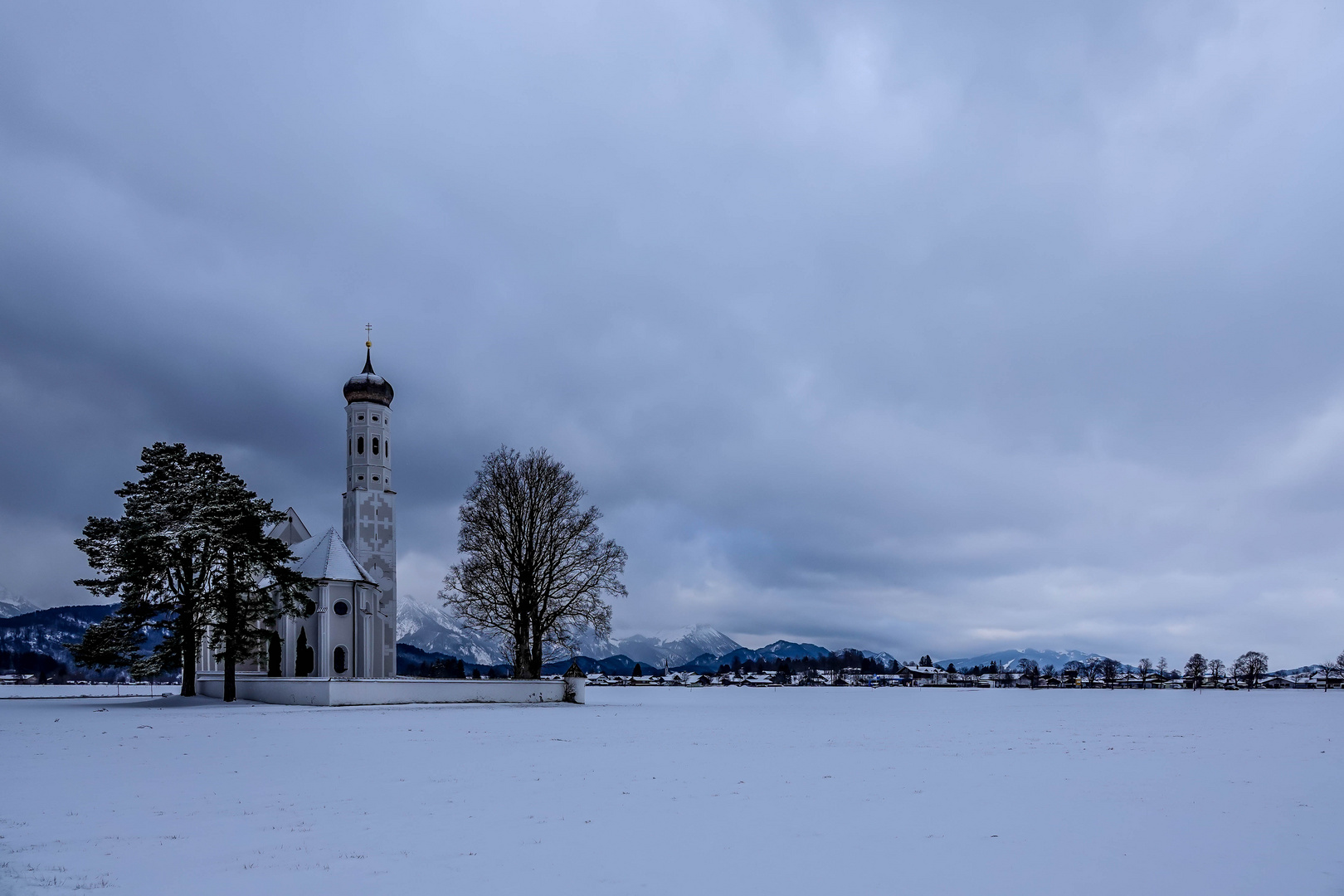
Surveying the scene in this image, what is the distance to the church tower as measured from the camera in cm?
7231

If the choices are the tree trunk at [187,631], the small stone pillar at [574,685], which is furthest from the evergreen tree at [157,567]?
the small stone pillar at [574,685]

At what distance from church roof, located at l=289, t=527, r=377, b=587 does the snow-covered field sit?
35300 millimetres

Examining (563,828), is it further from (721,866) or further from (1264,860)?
(1264,860)

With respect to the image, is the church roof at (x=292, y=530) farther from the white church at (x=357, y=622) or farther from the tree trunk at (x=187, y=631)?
the tree trunk at (x=187, y=631)

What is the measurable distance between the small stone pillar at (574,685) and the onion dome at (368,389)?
34149mm

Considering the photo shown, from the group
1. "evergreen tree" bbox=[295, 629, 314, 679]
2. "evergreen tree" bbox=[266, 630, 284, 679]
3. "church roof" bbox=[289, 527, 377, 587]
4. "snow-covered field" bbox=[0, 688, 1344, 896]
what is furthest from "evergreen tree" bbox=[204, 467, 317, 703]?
"snow-covered field" bbox=[0, 688, 1344, 896]

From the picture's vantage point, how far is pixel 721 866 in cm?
945

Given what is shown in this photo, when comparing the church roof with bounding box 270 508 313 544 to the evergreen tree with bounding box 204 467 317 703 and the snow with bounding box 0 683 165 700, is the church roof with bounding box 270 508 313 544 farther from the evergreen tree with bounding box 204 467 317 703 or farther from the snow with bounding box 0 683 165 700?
the evergreen tree with bounding box 204 467 317 703

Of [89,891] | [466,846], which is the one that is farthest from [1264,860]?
[89,891]

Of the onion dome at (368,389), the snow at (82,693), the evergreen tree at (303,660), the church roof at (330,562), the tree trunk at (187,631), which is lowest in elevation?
the snow at (82,693)

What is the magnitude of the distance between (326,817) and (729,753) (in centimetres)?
1083

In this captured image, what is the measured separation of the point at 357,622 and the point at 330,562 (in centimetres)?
415

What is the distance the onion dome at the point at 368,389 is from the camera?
75438 millimetres

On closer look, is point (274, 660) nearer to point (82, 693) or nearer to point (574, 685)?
point (574, 685)
